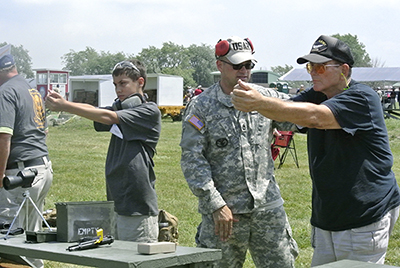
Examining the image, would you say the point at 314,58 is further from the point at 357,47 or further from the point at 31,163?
the point at 357,47

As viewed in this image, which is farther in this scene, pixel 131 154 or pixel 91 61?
pixel 91 61

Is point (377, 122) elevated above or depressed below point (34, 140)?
above

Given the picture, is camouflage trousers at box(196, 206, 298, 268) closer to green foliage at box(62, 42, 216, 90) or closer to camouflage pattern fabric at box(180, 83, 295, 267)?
camouflage pattern fabric at box(180, 83, 295, 267)

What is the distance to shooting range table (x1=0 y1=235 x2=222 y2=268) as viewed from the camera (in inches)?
108

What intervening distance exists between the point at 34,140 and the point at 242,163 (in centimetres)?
238

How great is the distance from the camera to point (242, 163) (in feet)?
12.3

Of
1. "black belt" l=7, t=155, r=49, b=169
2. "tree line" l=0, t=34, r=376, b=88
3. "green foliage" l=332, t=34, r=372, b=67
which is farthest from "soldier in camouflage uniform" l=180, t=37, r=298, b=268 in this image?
"green foliage" l=332, t=34, r=372, b=67

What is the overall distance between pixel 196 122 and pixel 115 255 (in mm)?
1183

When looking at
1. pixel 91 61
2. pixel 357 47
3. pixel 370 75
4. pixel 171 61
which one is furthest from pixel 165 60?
pixel 370 75

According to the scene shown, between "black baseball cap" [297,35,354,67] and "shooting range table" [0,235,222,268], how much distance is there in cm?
123

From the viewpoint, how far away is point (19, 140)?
17.0 ft

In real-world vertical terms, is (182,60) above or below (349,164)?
above

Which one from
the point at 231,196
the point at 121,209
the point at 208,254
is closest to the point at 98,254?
the point at 208,254

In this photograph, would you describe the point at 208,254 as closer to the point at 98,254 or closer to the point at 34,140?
the point at 98,254
